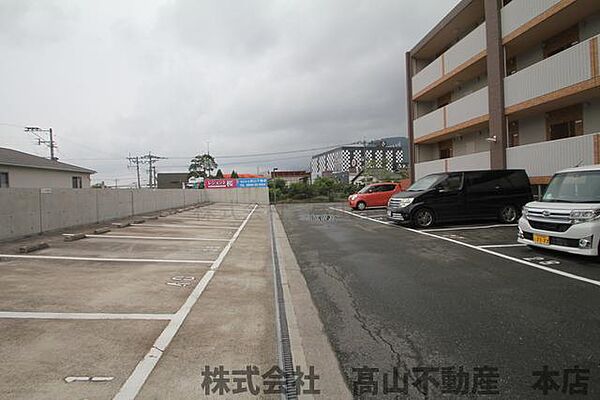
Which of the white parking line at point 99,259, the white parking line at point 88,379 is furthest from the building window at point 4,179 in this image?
the white parking line at point 88,379

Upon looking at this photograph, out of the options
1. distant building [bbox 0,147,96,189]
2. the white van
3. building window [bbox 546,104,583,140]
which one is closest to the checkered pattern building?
distant building [bbox 0,147,96,189]

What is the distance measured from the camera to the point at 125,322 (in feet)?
13.6

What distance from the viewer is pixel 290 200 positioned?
44906 millimetres

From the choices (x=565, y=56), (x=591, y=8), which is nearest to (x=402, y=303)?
(x=565, y=56)

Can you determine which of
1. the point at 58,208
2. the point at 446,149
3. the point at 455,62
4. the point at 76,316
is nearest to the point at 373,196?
the point at 446,149

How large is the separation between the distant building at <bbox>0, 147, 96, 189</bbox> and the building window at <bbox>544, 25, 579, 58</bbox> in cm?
2682

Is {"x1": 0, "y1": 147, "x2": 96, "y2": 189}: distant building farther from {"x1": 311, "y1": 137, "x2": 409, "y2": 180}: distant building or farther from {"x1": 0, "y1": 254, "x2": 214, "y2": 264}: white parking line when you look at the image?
{"x1": 311, "y1": 137, "x2": 409, "y2": 180}: distant building

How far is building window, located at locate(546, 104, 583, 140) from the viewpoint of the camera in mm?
12836

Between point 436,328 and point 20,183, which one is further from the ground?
point 20,183

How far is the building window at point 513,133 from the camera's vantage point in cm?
1571

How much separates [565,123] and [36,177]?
28.8 m

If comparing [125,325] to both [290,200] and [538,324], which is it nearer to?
[538,324]

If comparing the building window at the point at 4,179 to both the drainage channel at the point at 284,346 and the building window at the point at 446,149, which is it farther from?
the building window at the point at 446,149

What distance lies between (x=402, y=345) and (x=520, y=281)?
302cm
